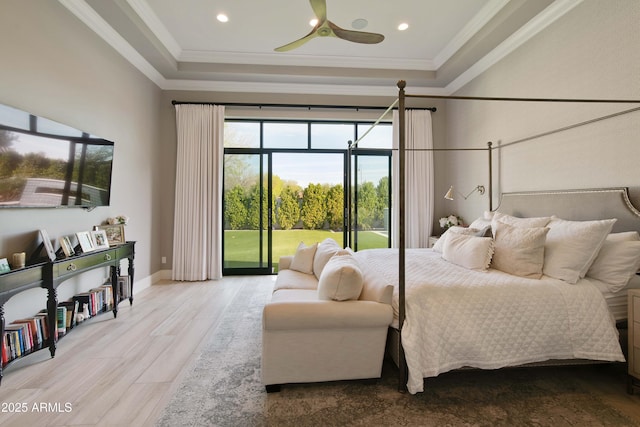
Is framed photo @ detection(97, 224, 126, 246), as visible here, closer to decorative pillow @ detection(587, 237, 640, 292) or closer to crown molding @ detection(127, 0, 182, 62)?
crown molding @ detection(127, 0, 182, 62)

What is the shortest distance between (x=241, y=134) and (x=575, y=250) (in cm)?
475

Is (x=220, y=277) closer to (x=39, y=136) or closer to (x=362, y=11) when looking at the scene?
(x=39, y=136)

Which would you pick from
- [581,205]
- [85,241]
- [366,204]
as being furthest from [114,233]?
[581,205]

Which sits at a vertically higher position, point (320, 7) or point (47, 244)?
point (320, 7)

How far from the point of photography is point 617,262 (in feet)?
7.09

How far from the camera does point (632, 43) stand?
2.41 metres

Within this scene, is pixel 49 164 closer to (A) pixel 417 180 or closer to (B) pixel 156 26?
(B) pixel 156 26

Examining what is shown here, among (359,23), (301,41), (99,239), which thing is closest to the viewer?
(301,41)

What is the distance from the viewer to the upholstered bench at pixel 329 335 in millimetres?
1924

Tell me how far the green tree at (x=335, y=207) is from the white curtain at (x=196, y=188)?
6.46ft

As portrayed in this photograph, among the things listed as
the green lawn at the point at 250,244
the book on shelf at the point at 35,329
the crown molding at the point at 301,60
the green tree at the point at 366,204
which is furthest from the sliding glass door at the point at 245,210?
the book on shelf at the point at 35,329

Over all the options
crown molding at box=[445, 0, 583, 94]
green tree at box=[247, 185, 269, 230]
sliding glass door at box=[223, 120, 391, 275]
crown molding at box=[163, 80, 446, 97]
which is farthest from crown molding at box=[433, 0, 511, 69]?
green tree at box=[247, 185, 269, 230]

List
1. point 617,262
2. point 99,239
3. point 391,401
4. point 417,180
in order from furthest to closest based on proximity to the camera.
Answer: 1. point 417,180
2. point 99,239
3. point 617,262
4. point 391,401

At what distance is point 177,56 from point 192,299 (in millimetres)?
3478
